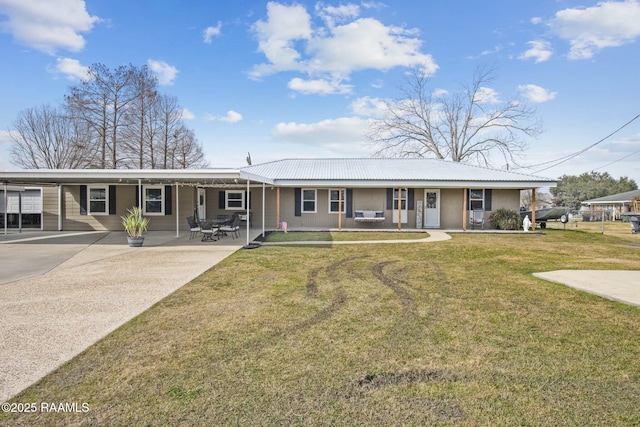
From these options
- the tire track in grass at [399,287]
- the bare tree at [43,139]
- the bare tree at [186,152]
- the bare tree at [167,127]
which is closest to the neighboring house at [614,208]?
the tire track in grass at [399,287]

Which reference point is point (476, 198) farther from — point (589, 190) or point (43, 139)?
point (589, 190)

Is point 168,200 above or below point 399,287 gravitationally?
above

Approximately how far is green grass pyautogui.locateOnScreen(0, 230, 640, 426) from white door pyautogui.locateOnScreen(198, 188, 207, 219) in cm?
1071

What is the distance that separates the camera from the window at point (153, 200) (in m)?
16.0

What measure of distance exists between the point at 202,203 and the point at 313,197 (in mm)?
5454

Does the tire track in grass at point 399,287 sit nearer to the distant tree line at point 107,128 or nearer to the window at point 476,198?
the window at point 476,198

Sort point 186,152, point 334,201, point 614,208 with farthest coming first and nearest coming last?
point 614,208
point 186,152
point 334,201

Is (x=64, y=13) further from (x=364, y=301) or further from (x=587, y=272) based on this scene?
(x=587, y=272)

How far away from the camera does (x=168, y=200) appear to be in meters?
16.1

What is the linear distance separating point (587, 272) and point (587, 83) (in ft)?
55.1

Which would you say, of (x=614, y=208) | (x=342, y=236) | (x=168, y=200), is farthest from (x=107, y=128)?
(x=614, y=208)

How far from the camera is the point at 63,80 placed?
987 inches

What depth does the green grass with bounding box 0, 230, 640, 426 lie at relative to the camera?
8.31 feet

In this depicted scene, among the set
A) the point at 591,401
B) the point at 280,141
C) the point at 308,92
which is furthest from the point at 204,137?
the point at 591,401
